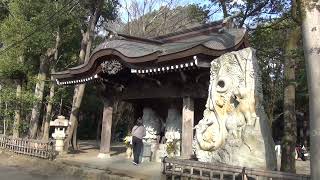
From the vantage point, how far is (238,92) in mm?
12117

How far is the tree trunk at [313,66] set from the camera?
5395 mm

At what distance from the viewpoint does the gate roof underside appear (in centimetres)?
1389

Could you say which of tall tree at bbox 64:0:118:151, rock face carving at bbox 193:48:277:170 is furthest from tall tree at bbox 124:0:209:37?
rock face carving at bbox 193:48:277:170

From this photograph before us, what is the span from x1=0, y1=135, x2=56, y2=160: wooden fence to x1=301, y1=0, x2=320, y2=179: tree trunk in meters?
14.0

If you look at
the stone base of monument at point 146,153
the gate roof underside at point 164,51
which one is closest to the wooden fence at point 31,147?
the gate roof underside at point 164,51

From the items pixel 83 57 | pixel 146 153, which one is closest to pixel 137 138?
pixel 146 153

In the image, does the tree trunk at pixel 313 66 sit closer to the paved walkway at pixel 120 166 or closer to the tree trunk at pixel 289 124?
the tree trunk at pixel 289 124

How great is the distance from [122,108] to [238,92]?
1019 inches

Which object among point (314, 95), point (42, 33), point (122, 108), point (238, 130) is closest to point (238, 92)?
point (238, 130)

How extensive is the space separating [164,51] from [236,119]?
4151mm

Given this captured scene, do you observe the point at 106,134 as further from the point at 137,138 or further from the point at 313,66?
the point at 313,66

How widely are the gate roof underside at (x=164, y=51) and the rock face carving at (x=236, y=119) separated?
91cm

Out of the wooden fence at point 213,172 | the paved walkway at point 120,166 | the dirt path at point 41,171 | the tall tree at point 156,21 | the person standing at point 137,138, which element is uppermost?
the tall tree at point 156,21

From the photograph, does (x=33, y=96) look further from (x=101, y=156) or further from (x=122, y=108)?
(x=122, y=108)
